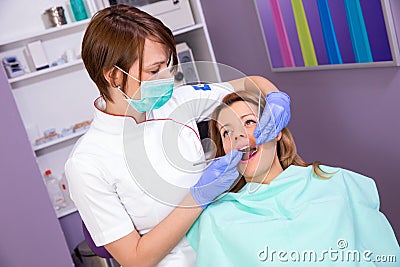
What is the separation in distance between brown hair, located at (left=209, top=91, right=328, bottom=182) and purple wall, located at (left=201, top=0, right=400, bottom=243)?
591 millimetres

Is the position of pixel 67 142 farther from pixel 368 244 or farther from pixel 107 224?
pixel 368 244

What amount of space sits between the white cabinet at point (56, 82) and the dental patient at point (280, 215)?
1568 millimetres

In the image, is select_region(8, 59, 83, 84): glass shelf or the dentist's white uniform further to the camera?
select_region(8, 59, 83, 84): glass shelf

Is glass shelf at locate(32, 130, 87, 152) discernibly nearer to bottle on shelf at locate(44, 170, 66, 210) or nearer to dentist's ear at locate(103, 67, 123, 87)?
bottle on shelf at locate(44, 170, 66, 210)

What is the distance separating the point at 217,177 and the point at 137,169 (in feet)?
0.72

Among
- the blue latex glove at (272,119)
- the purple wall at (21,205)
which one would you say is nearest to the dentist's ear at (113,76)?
the blue latex glove at (272,119)

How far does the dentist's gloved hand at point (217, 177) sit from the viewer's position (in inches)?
48.5

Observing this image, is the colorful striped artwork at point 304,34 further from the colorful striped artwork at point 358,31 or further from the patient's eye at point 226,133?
the patient's eye at point 226,133

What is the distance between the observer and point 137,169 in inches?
52.2

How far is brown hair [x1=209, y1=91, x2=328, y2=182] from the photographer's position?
137 centimetres

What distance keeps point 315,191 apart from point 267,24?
122cm

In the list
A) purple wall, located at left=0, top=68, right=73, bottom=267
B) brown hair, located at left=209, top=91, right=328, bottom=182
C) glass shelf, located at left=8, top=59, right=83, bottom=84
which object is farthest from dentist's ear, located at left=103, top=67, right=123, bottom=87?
glass shelf, located at left=8, top=59, right=83, bottom=84

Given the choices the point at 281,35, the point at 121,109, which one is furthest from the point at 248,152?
the point at 281,35

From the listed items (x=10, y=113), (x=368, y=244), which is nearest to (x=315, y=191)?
(x=368, y=244)
